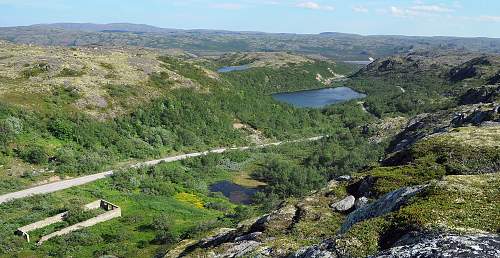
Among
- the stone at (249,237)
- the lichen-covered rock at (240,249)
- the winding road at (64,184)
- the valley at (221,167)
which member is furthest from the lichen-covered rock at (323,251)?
the winding road at (64,184)

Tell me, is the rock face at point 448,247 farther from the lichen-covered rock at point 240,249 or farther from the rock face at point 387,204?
the lichen-covered rock at point 240,249

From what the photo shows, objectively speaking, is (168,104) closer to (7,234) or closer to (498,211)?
(7,234)

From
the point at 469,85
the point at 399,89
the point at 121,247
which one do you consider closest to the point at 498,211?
the point at 121,247

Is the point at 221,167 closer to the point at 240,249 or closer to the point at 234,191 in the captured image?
the point at 234,191

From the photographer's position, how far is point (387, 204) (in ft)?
68.1

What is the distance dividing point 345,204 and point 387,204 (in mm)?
8450

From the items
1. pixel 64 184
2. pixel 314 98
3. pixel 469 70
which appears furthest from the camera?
pixel 314 98

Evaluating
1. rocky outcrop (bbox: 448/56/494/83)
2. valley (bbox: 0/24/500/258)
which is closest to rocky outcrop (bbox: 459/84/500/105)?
valley (bbox: 0/24/500/258)

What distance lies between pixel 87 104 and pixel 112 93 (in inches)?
303

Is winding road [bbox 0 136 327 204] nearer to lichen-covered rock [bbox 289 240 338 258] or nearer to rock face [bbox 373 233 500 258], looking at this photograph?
lichen-covered rock [bbox 289 240 338 258]

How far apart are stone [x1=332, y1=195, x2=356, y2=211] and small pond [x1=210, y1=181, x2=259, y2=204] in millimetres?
38632

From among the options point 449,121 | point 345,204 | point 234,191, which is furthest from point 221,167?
point 345,204

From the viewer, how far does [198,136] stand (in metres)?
94.2

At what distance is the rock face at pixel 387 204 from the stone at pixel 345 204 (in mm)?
5552
